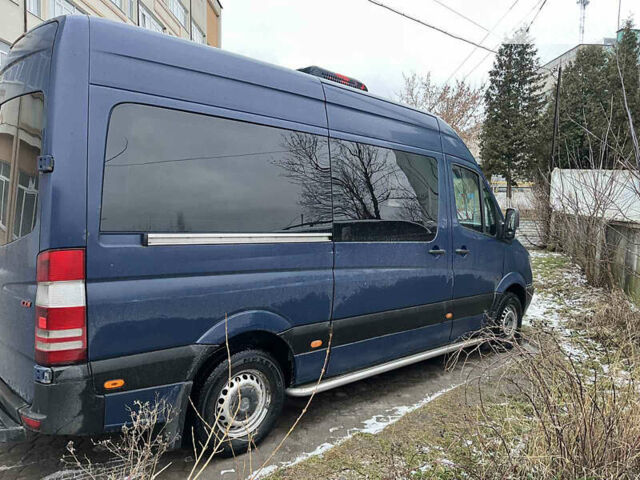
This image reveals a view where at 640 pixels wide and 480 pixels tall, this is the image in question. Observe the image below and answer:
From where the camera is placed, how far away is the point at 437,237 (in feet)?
14.0

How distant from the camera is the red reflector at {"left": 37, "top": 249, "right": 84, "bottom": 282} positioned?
221cm

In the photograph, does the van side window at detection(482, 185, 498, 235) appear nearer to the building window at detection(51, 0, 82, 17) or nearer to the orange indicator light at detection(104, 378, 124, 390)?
the orange indicator light at detection(104, 378, 124, 390)

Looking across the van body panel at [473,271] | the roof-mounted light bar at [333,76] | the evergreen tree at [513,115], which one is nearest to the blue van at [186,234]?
the roof-mounted light bar at [333,76]

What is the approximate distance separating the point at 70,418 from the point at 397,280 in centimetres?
257

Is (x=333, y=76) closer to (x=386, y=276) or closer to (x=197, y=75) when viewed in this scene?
(x=197, y=75)

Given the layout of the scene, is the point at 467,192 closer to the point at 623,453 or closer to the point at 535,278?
the point at 623,453

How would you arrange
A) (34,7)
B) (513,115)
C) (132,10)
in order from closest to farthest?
1. (34,7)
2. (132,10)
3. (513,115)

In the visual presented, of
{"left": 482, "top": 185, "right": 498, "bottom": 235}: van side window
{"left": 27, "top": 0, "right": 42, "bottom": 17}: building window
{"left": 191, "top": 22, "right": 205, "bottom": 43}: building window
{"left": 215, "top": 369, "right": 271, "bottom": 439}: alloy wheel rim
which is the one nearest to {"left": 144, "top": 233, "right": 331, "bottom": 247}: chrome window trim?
{"left": 215, "top": 369, "right": 271, "bottom": 439}: alloy wheel rim

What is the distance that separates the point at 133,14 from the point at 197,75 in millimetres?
22272

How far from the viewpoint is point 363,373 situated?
3684 mm

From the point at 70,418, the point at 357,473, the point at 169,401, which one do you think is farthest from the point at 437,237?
the point at 70,418

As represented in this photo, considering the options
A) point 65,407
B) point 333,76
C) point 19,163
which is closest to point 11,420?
point 65,407

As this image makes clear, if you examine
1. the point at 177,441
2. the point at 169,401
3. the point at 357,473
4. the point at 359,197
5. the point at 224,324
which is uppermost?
the point at 359,197

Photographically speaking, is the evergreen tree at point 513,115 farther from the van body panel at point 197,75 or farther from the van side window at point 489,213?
the van body panel at point 197,75
